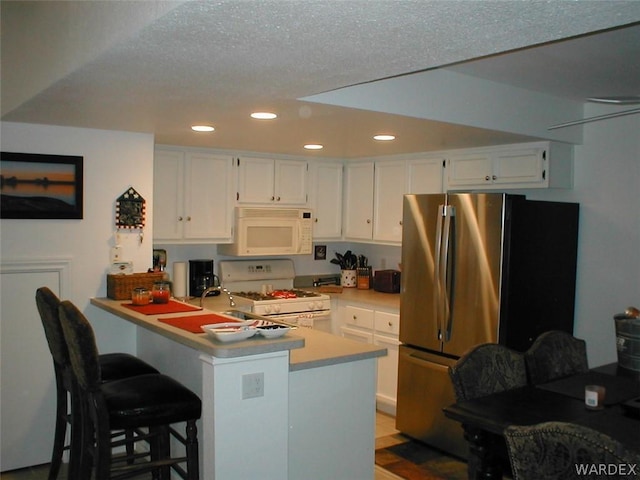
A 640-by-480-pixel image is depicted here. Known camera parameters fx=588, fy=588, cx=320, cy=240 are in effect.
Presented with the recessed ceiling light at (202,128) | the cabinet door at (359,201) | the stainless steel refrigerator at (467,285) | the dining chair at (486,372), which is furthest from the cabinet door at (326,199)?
the dining chair at (486,372)

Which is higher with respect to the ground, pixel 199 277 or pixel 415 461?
pixel 199 277

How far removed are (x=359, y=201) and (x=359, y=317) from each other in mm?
1091

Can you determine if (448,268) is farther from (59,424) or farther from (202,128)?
(59,424)

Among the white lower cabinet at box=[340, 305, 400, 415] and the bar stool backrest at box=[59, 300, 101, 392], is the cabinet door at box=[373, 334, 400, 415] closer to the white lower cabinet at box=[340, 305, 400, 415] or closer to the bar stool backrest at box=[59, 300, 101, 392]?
the white lower cabinet at box=[340, 305, 400, 415]

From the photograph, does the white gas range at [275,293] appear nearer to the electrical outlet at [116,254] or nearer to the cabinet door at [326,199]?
the cabinet door at [326,199]

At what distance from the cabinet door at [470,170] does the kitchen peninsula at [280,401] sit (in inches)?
68.8

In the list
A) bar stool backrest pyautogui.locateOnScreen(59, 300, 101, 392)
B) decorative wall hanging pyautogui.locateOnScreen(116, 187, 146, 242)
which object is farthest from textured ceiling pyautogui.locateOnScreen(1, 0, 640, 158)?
bar stool backrest pyautogui.locateOnScreen(59, 300, 101, 392)

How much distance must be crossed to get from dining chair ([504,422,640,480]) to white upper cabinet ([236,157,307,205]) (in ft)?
11.3

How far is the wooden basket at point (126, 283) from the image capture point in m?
3.56

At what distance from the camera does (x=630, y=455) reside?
1.56m

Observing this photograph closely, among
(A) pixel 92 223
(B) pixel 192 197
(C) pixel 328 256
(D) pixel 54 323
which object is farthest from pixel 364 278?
(D) pixel 54 323

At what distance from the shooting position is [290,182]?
509 centimetres

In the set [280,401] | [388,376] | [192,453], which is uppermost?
[280,401]

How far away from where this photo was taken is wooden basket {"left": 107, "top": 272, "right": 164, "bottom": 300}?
3.56m
